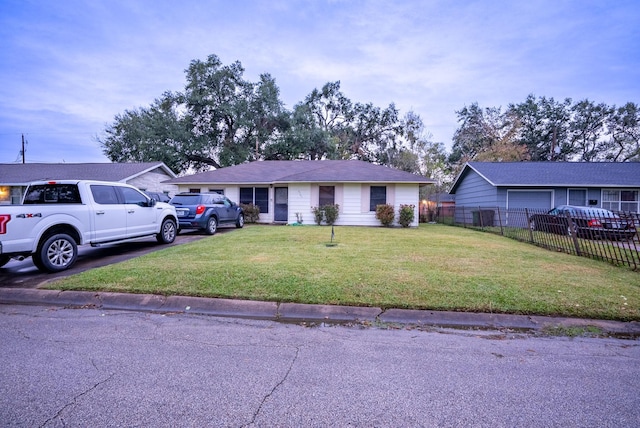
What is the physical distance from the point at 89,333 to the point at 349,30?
59.3ft

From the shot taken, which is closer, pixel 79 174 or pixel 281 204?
pixel 281 204

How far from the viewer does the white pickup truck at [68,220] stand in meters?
5.40

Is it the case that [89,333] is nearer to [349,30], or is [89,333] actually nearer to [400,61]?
[349,30]

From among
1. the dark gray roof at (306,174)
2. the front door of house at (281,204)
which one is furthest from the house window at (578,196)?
the front door of house at (281,204)

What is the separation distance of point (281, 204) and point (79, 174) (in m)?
16.0

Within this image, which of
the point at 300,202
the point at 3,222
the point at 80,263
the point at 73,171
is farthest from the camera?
the point at 73,171

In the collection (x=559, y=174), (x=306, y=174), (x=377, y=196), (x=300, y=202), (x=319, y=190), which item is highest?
(x=559, y=174)

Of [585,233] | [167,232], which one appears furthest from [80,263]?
[585,233]

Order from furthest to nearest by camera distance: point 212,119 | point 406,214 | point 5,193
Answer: point 212,119, point 5,193, point 406,214

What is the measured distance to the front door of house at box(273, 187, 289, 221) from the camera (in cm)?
1728

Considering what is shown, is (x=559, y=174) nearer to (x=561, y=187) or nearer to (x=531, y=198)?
(x=561, y=187)

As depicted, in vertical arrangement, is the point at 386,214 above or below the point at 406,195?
below

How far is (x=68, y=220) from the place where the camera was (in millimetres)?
6203

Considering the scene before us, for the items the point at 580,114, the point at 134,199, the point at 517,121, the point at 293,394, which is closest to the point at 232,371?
the point at 293,394
